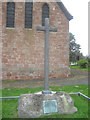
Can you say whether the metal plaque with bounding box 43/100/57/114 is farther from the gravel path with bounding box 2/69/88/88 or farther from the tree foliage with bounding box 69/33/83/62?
the tree foliage with bounding box 69/33/83/62

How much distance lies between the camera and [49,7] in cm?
1106

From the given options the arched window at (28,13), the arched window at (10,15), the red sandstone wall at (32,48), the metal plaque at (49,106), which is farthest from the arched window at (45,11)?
the metal plaque at (49,106)

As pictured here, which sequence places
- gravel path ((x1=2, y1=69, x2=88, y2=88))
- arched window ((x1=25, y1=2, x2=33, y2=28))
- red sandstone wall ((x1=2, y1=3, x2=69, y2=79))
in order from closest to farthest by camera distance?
gravel path ((x1=2, y1=69, x2=88, y2=88))
red sandstone wall ((x1=2, y1=3, x2=69, y2=79))
arched window ((x1=25, y1=2, x2=33, y2=28))

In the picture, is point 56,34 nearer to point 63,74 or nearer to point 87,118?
point 63,74

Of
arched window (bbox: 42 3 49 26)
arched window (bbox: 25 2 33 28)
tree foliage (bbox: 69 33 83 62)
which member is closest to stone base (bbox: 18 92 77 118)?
arched window (bbox: 25 2 33 28)

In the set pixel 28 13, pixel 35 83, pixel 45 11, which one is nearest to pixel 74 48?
pixel 45 11

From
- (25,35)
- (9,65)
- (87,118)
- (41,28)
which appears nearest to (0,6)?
(25,35)

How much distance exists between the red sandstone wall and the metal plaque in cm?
720

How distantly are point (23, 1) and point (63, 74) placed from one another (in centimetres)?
764

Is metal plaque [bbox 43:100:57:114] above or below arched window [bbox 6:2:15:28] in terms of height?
below

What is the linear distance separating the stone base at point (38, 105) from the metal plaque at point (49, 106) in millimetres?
88

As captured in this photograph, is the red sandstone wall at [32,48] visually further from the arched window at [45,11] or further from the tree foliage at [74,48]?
the tree foliage at [74,48]

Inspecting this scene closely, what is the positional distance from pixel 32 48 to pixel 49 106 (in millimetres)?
7639

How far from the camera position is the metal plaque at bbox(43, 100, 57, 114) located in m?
3.49
